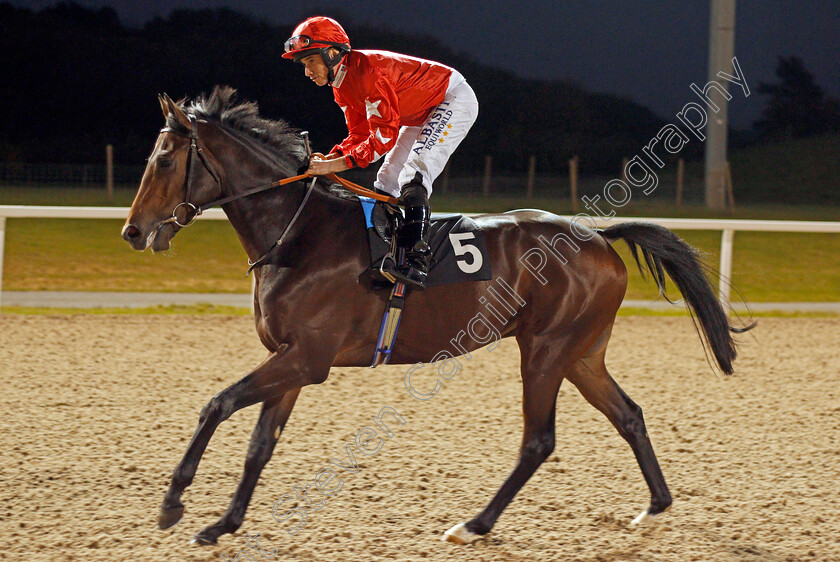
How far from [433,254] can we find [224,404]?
1.00m

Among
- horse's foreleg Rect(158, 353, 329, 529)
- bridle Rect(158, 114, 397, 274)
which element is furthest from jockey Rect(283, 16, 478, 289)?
horse's foreleg Rect(158, 353, 329, 529)

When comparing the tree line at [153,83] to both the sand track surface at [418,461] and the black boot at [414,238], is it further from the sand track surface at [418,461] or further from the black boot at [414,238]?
the black boot at [414,238]

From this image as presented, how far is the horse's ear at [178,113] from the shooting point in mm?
2857

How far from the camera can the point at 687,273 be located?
3.55 metres

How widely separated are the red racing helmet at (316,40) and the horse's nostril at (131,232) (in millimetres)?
839

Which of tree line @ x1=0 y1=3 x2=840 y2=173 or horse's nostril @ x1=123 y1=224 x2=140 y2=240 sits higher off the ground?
tree line @ x1=0 y1=3 x2=840 y2=173

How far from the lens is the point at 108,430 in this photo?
13.7 ft

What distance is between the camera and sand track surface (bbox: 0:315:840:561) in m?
2.92

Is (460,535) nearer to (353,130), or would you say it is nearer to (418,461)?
(418,461)

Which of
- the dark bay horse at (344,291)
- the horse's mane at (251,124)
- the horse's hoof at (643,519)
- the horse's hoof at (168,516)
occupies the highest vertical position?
the horse's mane at (251,124)

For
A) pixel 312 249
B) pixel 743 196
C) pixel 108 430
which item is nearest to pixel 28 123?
pixel 108 430

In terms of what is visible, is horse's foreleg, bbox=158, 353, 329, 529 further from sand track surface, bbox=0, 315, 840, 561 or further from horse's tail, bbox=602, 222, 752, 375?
horse's tail, bbox=602, 222, 752, 375

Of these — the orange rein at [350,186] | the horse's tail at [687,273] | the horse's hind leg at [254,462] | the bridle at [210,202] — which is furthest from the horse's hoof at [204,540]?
the horse's tail at [687,273]

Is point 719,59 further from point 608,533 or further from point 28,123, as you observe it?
point 28,123
